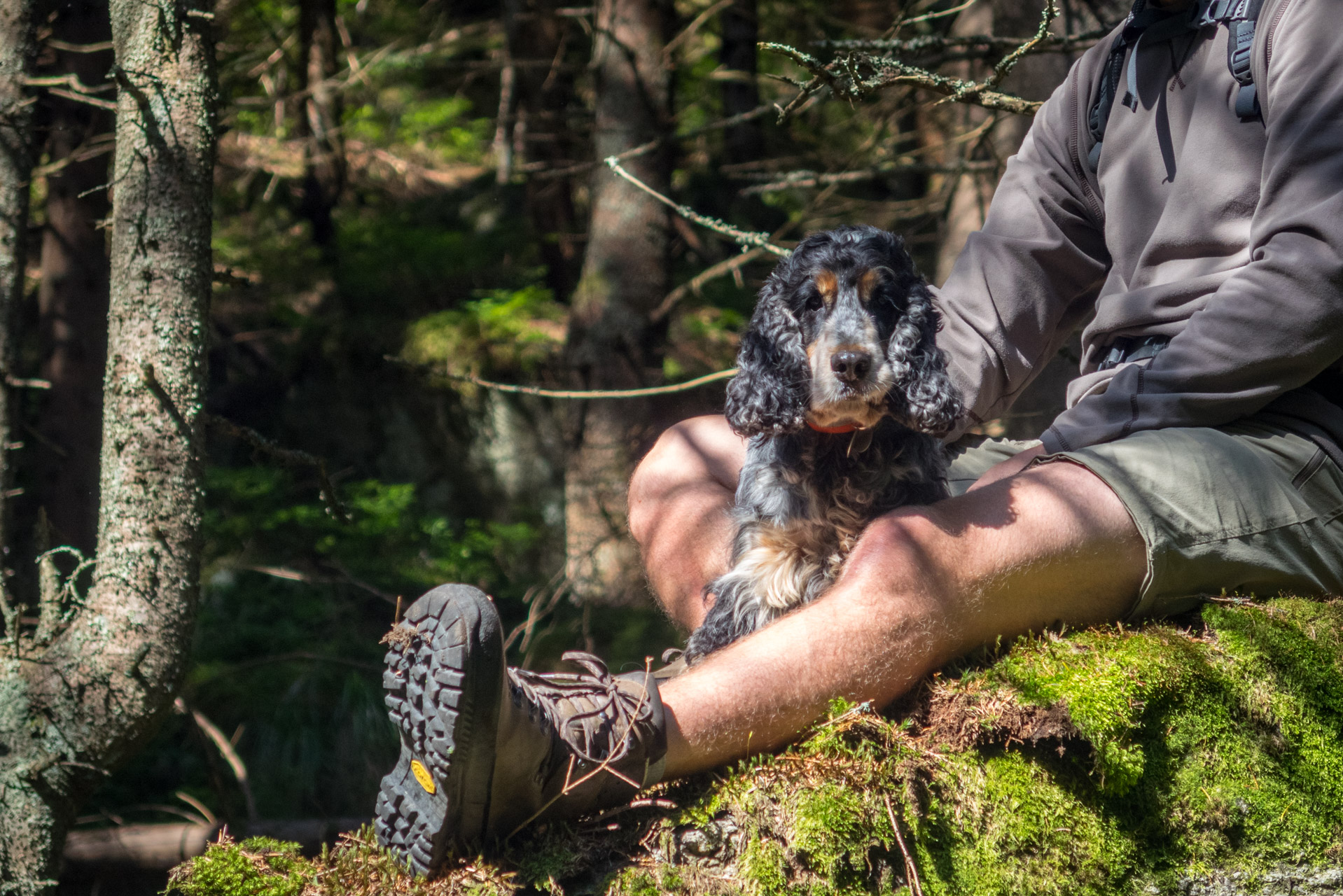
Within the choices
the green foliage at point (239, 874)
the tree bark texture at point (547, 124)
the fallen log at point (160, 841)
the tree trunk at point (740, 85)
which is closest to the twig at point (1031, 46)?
the green foliage at point (239, 874)

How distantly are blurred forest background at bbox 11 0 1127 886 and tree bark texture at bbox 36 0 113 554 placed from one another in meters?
0.02

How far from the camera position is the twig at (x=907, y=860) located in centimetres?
216

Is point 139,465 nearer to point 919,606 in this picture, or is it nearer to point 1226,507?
point 919,606

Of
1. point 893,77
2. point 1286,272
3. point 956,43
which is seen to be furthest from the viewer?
point 956,43

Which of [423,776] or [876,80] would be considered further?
[876,80]

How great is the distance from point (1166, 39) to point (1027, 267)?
2.49 feet

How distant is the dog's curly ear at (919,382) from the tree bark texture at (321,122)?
22.1 feet

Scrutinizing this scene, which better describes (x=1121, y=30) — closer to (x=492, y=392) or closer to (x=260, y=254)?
(x=492, y=392)

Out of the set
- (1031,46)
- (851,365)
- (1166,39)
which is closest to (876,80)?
(1031,46)

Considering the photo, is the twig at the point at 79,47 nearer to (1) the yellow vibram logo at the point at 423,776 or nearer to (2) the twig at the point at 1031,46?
(1) the yellow vibram logo at the point at 423,776

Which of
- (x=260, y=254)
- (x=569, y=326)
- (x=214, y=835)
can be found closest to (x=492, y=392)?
(x=569, y=326)

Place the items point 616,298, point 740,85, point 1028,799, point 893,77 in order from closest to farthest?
1. point 1028,799
2. point 893,77
3. point 616,298
4. point 740,85

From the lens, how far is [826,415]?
262 cm

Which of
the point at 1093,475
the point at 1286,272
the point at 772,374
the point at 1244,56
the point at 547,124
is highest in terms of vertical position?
the point at 547,124
